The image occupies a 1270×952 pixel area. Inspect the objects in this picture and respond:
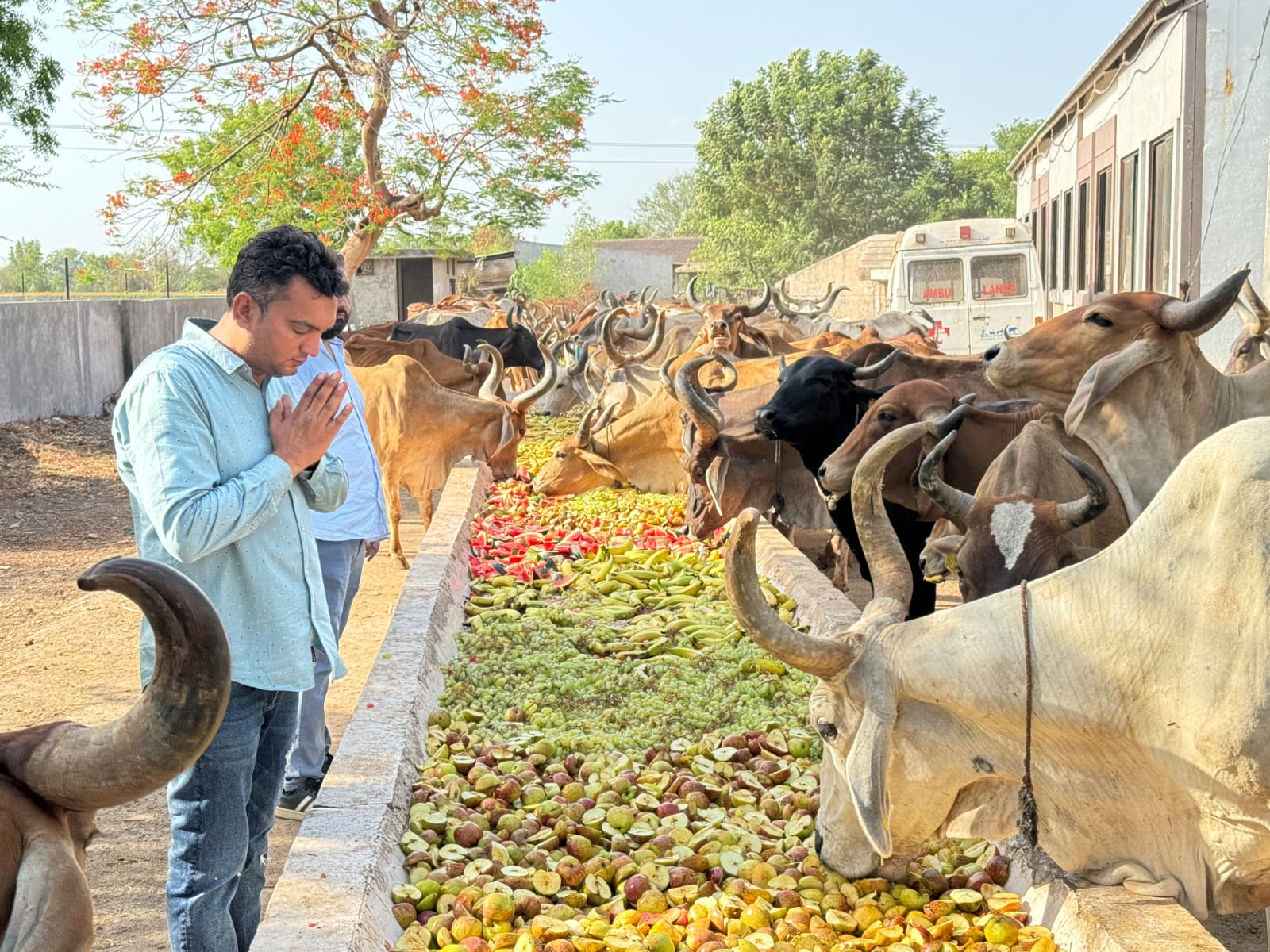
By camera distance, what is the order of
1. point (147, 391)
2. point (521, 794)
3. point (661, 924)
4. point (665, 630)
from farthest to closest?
point (665, 630) < point (521, 794) < point (661, 924) < point (147, 391)

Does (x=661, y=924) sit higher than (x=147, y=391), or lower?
lower

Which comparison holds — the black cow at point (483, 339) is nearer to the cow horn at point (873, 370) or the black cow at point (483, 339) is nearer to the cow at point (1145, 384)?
the cow horn at point (873, 370)

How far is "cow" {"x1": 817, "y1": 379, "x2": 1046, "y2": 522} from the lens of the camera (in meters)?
5.90

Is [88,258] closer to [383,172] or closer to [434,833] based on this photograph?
[383,172]

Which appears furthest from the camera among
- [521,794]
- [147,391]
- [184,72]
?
[184,72]

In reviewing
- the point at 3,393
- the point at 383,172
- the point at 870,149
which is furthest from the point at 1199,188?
the point at 870,149

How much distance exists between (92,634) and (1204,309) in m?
6.74

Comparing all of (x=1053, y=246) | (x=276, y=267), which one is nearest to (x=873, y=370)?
(x=276, y=267)

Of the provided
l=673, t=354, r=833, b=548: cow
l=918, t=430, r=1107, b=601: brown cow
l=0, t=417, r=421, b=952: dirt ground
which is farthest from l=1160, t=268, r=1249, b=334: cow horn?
l=0, t=417, r=421, b=952: dirt ground

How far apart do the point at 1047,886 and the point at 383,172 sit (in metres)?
15.1

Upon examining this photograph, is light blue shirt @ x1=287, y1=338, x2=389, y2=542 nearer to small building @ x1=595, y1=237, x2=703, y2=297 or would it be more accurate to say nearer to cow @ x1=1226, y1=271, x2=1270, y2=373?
cow @ x1=1226, y1=271, x2=1270, y2=373

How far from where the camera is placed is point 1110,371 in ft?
16.6

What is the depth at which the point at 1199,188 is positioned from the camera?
1228 cm

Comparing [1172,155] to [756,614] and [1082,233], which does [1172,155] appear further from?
[756,614]
